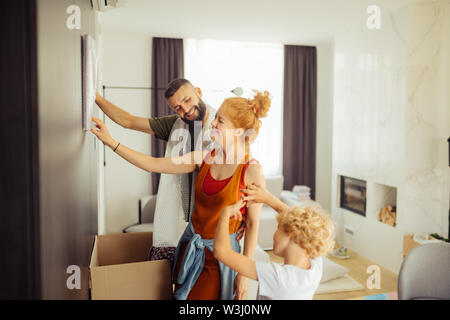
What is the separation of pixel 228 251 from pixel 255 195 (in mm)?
179

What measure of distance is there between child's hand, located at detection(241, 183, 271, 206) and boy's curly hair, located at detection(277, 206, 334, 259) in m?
0.08

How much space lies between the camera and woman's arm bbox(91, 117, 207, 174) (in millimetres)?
1141

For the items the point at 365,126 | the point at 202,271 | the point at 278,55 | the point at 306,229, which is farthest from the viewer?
the point at 365,126

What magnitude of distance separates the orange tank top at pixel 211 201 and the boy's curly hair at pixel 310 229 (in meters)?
0.15

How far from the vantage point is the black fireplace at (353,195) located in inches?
132

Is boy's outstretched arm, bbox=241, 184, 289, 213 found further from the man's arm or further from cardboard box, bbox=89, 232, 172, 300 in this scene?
the man's arm

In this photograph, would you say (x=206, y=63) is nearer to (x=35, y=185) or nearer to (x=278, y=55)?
(x=278, y=55)

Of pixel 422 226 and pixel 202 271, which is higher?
pixel 202 271

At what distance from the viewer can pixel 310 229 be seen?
37.4 inches

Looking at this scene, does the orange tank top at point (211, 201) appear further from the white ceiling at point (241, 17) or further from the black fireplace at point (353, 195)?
the black fireplace at point (353, 195)

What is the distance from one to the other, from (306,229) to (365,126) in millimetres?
2603

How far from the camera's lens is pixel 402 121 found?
9.17ft

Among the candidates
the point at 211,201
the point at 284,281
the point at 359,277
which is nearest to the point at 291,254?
the point at 284,281
